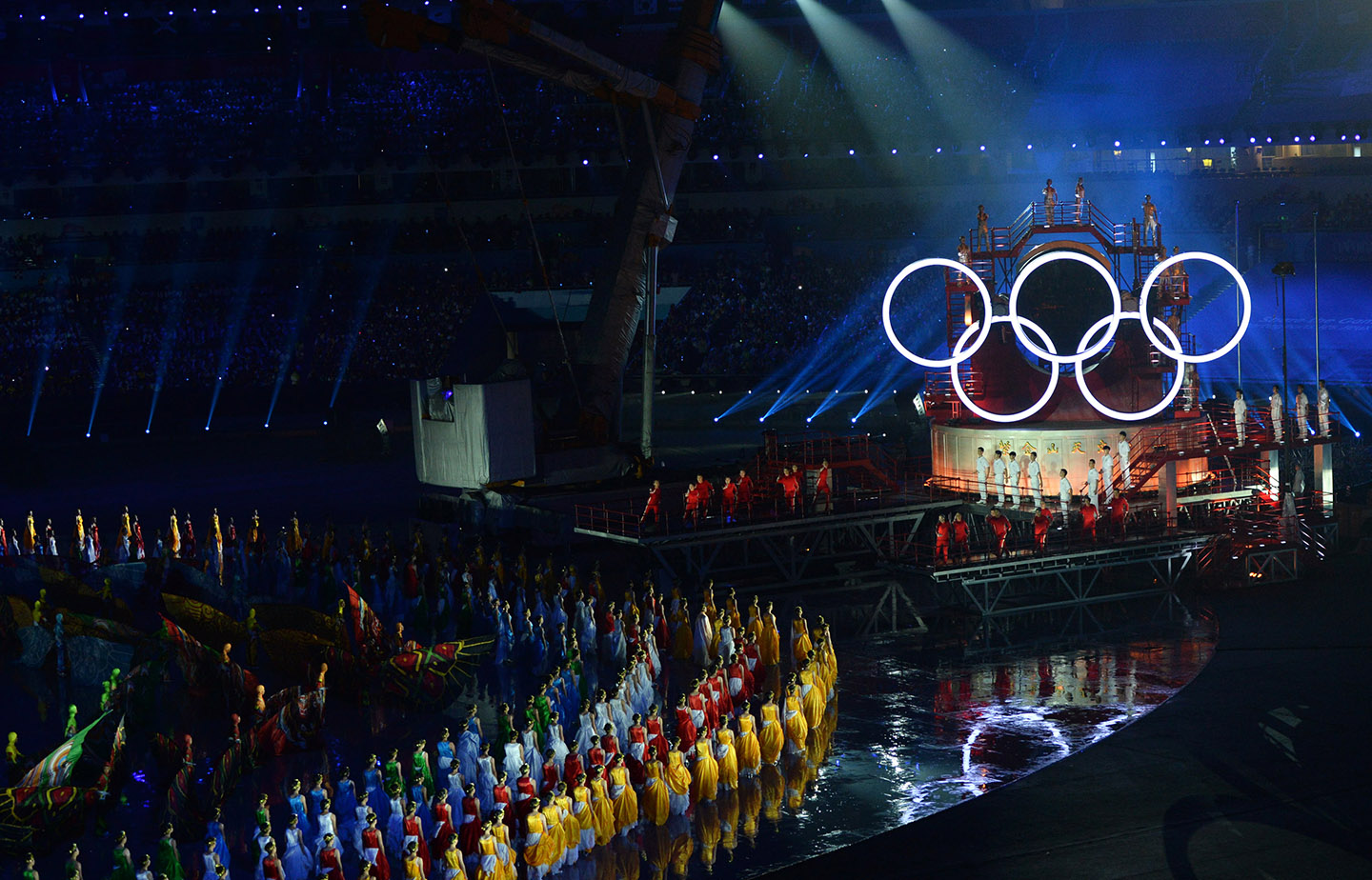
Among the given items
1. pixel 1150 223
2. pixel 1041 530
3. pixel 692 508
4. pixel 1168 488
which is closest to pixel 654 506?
pixel 692 508

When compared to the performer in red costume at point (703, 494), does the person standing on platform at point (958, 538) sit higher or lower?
lower

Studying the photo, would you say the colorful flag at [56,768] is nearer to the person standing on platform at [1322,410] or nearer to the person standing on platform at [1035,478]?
the person standing on platform at [1035,478]

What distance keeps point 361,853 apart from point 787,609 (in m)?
12.7

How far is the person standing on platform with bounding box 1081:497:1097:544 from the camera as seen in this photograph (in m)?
25.5

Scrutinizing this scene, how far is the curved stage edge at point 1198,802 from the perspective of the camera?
14.7 m

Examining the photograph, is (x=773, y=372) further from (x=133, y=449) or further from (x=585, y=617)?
(x=585, y=617)

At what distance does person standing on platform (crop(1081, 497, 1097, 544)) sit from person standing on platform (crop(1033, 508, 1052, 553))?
0.60 meters

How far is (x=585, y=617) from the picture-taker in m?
22.5

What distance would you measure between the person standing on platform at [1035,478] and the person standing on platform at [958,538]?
3278mm

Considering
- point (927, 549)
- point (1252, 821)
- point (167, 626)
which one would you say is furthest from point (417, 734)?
point (927, 549)

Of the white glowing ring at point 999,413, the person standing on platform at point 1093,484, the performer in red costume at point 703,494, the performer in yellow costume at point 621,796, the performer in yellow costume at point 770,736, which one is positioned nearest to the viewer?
the performer in yellow costume at point 621,796

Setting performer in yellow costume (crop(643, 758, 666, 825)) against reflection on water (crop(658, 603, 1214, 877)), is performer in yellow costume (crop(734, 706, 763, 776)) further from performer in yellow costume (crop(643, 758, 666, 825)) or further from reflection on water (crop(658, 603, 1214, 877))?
performer in yellow costume (crop(643, 758, 666, 825))

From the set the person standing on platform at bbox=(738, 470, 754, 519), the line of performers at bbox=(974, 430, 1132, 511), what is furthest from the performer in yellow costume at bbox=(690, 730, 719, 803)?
the line of performers at bbox=(974, 430, 1132, 511)

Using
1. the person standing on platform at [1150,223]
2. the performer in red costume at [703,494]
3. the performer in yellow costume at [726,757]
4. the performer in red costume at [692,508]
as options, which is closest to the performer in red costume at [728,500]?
the performer in red costume at [703,494]
